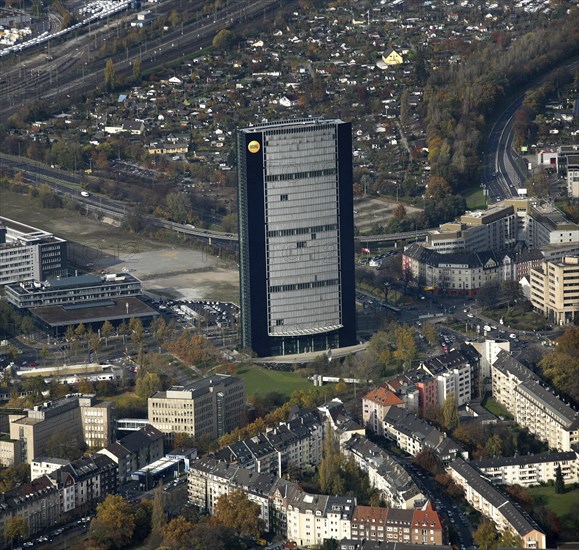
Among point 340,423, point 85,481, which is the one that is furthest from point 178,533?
point 340,423

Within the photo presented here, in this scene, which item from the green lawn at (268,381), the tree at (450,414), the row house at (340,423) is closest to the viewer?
the row house at (340,423)

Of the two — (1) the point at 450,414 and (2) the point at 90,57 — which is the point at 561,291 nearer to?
(1) the point at 450,414

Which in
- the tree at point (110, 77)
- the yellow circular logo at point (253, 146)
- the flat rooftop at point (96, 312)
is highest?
the tree at point (110, 77)

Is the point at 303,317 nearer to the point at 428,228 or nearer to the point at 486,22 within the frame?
the point at 428,228

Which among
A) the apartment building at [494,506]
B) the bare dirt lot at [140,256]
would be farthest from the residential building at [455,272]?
the apartment building at [494,506]

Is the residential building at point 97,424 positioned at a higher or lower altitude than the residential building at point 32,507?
higher

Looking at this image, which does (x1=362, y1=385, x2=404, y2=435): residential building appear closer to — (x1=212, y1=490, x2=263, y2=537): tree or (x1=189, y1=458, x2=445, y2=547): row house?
(x1=189, y1=458, x2=445, y2=547): row house

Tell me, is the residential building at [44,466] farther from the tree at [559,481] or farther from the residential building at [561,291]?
the residential building at [561,291]
